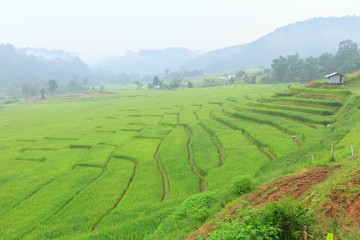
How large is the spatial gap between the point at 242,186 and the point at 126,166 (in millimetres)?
8623

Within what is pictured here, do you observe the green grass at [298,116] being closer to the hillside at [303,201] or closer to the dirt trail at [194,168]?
the hillside at [303,201]

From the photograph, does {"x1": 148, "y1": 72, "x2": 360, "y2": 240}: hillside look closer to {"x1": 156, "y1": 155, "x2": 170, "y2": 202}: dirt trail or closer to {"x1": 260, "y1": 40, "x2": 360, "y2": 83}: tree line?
{"x1": 156, "y1": 155, "x2": 170, "y2": 202}: dirt trail

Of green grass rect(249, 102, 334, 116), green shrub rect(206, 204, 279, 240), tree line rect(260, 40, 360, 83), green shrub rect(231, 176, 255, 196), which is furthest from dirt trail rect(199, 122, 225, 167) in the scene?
tree line rect(260, 40, 360, 83)

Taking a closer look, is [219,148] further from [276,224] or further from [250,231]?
[250,231]

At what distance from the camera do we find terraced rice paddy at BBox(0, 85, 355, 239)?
8.74m

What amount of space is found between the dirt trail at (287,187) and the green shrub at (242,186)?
374 mm

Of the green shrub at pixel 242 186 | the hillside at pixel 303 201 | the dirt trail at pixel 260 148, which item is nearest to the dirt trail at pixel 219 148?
the dirt trail at pixel 260 148

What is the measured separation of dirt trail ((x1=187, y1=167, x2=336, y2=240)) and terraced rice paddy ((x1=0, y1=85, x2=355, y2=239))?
3034mm

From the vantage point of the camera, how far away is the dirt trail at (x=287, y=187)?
6.74 metres

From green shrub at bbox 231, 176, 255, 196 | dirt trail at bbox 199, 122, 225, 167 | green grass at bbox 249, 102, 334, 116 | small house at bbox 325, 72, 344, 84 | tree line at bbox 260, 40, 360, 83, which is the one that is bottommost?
dirt trail at bbox 199, 122, 225, 167

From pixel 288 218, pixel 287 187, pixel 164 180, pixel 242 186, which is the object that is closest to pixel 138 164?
pixel 164 180

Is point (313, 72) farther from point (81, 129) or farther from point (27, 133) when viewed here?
point (27, 133)

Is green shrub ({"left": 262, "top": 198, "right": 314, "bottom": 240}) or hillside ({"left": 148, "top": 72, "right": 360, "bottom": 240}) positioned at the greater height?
green shrub ({"left": 262, "top": 198, "right": 314, "bottom": 240})

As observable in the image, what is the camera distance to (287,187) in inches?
288
